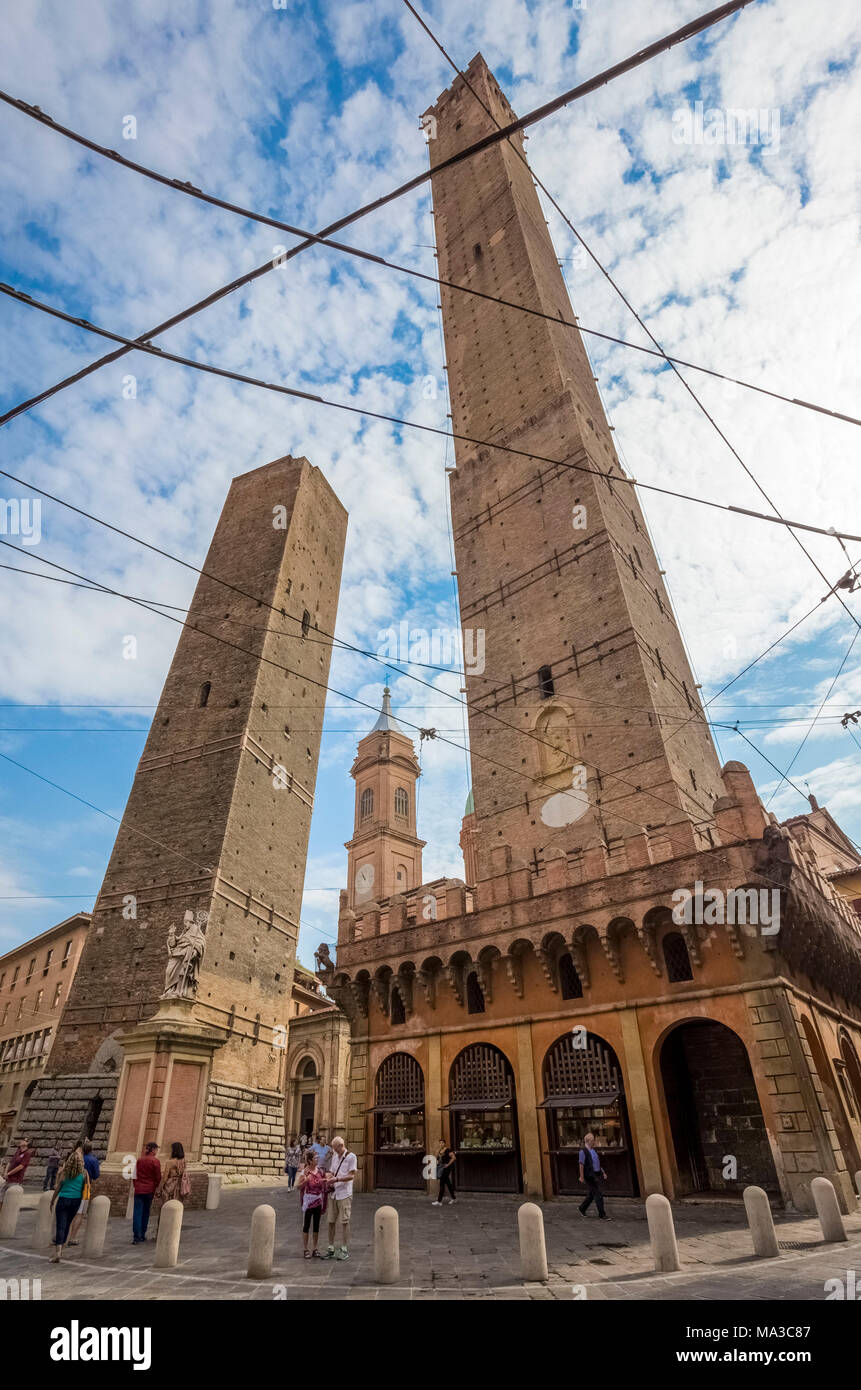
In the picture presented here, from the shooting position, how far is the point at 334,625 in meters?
36.6

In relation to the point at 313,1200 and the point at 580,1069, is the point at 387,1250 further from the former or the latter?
the point at 580,1069

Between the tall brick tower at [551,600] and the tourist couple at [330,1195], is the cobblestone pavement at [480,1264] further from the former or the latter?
the tall brick tower at [551,600]

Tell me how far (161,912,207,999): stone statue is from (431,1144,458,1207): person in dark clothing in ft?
30.9

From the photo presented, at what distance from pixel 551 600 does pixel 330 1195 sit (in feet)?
57.5

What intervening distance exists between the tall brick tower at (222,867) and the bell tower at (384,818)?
20001 mm

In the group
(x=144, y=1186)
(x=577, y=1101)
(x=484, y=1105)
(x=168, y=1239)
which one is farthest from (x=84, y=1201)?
(x=577, y=1101)

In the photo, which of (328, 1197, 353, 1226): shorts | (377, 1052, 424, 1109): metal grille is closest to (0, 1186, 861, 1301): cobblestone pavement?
(328, 1197, 353, 1226): shorts

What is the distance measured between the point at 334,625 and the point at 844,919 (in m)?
26.3

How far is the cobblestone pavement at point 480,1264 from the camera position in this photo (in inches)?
248

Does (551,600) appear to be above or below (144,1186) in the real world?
above

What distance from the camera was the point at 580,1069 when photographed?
13492mm

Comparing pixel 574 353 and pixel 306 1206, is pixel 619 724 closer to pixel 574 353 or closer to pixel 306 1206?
pixel 306 1206
